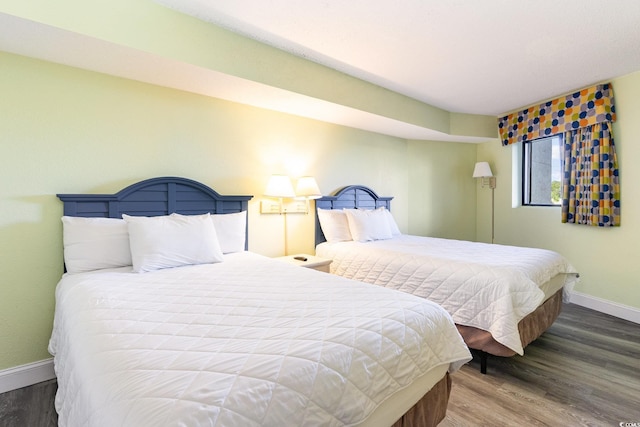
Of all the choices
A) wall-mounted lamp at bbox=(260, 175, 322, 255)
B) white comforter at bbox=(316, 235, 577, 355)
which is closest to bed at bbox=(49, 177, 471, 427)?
white comforter at bbox=(316, 235, 577, 355)

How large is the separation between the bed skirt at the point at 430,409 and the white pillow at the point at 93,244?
1.94 metres

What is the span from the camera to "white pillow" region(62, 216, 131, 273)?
1986mm

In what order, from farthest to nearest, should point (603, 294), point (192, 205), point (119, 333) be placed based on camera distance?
point (603, 294) < point (192, 205) < point (119, 333)

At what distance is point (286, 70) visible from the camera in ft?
8.24

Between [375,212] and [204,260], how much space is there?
6.80ft

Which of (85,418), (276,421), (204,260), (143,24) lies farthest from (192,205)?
(276,421)

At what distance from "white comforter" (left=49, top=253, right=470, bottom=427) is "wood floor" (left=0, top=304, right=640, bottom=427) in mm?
611

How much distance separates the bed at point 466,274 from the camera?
202 cm

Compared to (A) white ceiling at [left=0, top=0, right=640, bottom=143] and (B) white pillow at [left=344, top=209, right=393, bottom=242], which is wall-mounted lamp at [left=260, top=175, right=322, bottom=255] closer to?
(B) white pillow at [left=344, top=209, right=393, bottom=242]

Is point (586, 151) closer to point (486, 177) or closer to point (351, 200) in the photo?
point (486, 177)

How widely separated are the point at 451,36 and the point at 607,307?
3.25 meters

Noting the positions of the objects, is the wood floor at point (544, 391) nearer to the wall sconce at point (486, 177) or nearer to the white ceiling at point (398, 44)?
the white ceiling at point (398, 44)

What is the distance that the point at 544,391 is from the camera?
192 cm

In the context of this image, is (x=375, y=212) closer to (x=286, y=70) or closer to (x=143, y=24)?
(x=286, y=70)
